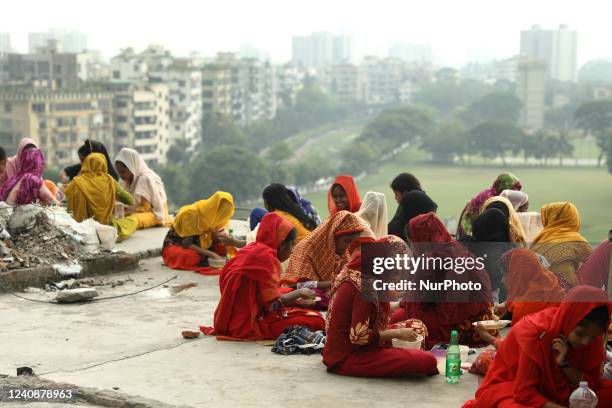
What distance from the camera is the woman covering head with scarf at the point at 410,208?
5836 millimetres

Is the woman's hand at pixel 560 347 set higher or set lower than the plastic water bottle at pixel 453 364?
higher

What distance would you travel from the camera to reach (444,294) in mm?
4398

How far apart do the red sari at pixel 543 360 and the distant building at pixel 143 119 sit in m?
57.2

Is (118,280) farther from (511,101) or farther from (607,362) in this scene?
(511,101)

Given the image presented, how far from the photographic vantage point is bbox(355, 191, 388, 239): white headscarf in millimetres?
6062

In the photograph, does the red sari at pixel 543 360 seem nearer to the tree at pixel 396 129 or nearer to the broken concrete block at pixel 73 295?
the broken concrete block at pixel 73 295

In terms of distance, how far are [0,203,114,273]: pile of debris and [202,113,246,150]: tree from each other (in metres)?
61.6

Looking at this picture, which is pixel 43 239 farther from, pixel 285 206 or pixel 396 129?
pixel 396 129

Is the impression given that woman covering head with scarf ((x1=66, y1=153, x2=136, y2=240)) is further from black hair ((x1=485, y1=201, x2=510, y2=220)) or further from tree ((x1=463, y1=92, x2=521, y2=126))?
tree ((x1=463, y1=92, x2=521, y2=126))

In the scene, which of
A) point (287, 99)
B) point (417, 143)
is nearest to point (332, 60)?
point (287, 99)

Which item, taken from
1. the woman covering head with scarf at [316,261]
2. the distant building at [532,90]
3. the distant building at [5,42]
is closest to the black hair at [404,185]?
the woman covering head with scarf at [316,261]

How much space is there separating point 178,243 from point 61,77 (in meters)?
57.4

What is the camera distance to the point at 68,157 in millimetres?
55219

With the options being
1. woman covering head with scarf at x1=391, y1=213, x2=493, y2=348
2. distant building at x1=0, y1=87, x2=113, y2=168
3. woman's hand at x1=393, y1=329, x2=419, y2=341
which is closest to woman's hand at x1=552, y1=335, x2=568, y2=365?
woman's hand at x1=393, y1=329, x2=419, y2=341
